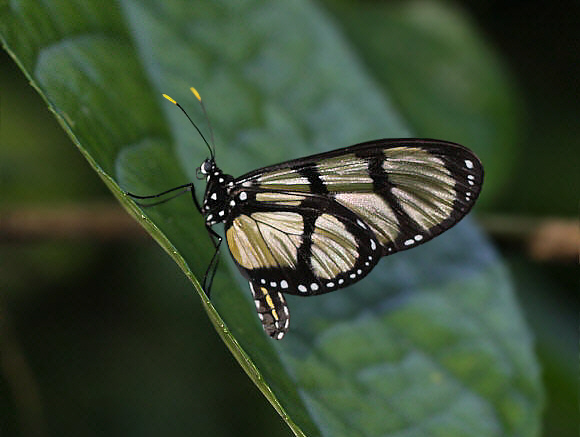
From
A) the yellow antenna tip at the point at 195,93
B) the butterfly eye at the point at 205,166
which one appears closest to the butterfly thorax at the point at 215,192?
the butterfly eye at the point at 205,166

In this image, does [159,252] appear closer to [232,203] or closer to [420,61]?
[232,203]

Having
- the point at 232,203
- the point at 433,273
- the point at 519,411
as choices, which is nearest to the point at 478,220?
the point at 433,273

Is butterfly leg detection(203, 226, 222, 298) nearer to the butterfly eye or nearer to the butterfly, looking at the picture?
the butterfly

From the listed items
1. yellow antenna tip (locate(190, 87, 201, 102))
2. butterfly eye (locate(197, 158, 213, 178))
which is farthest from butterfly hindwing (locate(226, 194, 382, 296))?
yellow antenna tip (locate(190, 87, 201, 102))

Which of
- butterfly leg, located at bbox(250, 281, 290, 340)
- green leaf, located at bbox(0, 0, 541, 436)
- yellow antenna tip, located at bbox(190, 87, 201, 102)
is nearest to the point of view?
green leaf, located at bbox(0, 0, 541, 436)

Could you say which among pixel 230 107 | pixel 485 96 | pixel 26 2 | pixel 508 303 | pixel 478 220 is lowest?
pixel 508 303

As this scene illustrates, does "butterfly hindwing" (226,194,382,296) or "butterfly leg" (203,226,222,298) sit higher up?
"butterfly leg" (203,226,222,298)
